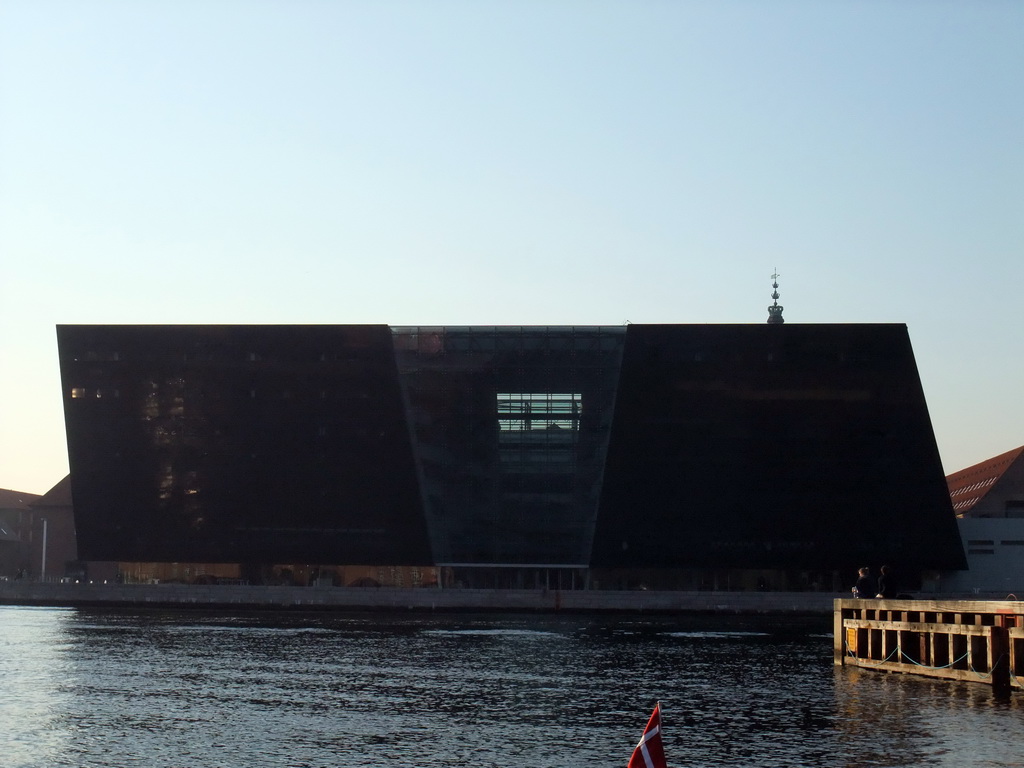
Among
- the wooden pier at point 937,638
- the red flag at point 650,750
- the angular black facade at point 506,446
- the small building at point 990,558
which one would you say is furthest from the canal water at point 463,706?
the small building at point 990,558

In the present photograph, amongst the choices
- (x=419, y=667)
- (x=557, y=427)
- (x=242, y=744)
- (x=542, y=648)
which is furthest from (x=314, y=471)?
(x=242, y=744)

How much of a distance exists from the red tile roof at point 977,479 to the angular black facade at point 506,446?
616 inches

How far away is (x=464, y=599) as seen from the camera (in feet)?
274

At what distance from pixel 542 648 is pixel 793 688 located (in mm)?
15900

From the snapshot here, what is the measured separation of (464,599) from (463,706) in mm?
56351

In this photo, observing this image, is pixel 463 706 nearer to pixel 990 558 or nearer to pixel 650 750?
pixel 650 750

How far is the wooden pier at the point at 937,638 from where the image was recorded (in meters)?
28.6

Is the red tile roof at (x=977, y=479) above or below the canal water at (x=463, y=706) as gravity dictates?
above

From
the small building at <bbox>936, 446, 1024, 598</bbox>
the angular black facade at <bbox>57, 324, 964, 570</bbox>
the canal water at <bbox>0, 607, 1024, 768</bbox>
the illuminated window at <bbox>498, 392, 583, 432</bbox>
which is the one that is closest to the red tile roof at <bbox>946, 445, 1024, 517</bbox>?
the small building at <bbox>936, 446, 1024, 598</bbox>

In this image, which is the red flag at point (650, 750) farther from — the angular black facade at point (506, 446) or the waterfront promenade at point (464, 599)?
the angular black facade at point (506, 446)

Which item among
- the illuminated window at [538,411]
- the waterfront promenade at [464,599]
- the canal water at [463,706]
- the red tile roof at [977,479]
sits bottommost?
the waterfront promenade at [464,599]

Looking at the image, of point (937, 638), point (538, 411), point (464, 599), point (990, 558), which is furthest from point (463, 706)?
point (990, 558)

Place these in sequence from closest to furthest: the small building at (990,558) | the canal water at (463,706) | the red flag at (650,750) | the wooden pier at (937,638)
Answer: the red flag at (650,750), the canal water at (463,706), the wooden pier at (937,638), the small building at (990,558)

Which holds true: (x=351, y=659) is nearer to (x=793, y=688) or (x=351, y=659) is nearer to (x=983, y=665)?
(x=793, y=688)
